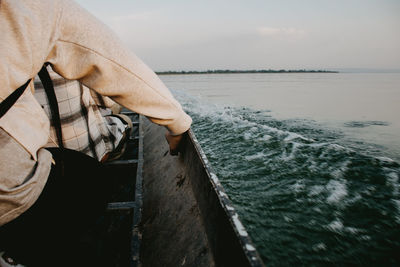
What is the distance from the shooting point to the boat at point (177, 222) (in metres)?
1.18

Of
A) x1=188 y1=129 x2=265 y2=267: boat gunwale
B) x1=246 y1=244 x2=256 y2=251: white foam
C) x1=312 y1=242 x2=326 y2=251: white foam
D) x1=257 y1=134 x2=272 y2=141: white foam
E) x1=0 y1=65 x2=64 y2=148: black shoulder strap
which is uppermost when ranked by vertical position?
x1=0 y1=65 x2=64 y2=148: black shoulder strap

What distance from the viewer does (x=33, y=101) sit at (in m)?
1.03

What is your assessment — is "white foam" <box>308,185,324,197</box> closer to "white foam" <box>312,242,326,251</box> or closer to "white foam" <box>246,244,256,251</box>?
"white foam" <box>312,242,326,251</box>

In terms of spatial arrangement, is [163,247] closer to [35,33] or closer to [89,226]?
[89,226]

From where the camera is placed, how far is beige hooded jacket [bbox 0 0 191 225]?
68 cm

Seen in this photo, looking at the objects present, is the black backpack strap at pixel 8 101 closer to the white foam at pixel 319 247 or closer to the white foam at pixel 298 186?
the white foam at pixel 319 247

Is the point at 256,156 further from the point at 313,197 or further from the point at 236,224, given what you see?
the point at 236,224

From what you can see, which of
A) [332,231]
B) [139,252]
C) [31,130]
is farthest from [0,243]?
[332,231]

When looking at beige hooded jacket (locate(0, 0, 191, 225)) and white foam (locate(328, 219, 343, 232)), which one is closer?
beige hooded jacket (locate(0, 0, 191, 225))

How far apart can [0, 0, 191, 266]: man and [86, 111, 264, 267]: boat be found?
2.20ft

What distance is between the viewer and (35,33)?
71cm

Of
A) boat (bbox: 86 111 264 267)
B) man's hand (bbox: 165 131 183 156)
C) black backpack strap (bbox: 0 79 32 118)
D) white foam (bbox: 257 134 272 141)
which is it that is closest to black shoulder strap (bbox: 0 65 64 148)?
black backpack strap (bbox: 0 79 32 118)

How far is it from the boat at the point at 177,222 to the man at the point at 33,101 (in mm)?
670

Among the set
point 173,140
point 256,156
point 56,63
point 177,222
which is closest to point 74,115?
point 173,140
